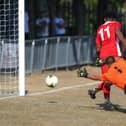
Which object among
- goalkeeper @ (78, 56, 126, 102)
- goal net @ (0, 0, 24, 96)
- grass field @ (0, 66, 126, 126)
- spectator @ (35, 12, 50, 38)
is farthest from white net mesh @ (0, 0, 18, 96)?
spectator @ (35, 12, 50, 38)

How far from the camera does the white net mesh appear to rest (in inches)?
610

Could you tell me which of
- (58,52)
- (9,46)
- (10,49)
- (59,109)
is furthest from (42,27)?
(59,109)

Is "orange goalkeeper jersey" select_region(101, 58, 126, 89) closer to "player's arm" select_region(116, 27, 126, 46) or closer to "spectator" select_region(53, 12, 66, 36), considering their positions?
"player's arm" select_region(116, 27, 126, 46)

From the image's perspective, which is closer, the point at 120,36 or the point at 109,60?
the point at 109,60

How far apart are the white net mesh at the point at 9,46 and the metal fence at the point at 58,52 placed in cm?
251

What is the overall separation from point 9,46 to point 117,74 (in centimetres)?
545

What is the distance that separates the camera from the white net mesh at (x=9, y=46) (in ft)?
50.9

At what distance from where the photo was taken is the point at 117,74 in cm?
1149

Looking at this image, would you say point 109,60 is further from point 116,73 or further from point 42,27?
point 42,27

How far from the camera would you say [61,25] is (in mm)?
23000

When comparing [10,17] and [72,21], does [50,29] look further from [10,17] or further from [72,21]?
[10,17]

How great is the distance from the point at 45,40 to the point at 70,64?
1.79m

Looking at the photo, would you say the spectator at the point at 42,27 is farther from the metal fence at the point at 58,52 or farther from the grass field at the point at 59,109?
the grass field at the point at 59,109

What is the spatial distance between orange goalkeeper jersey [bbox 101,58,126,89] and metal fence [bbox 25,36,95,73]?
24.9 ft
